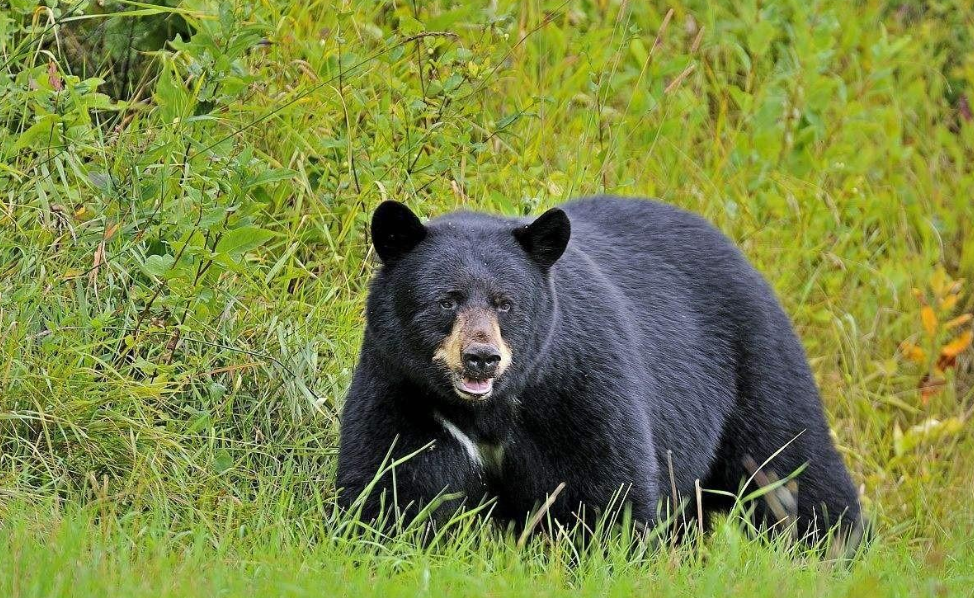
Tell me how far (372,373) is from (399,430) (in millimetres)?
212

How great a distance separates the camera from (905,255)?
7727 millimetres

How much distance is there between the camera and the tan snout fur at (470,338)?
4215 millimetres

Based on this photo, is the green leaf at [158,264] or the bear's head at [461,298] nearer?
the bear's head at [461,298]

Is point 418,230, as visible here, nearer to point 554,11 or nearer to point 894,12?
point 554,11

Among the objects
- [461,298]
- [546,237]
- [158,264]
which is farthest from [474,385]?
[158,264]

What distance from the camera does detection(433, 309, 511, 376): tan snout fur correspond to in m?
4.21

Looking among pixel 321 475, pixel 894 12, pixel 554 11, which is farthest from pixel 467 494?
pixel 894 12

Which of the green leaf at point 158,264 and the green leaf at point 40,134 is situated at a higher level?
the green leaf at point 40,134

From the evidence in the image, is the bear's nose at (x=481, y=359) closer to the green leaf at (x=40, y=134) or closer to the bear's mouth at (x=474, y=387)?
the bear's mouth at (x=474, y=387)

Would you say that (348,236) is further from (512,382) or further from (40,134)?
(512,382)

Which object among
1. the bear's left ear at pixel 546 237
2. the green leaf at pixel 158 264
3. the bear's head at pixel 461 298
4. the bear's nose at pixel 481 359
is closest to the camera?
the bear's nose at pixel 481 359

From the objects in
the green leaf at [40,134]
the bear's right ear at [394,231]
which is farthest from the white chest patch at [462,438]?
the green leaf at [40,134]

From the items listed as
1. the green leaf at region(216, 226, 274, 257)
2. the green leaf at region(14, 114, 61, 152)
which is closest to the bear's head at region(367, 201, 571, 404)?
the green leaf at region(216, 226, 274, 257)

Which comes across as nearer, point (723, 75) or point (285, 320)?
point (285, 320)
